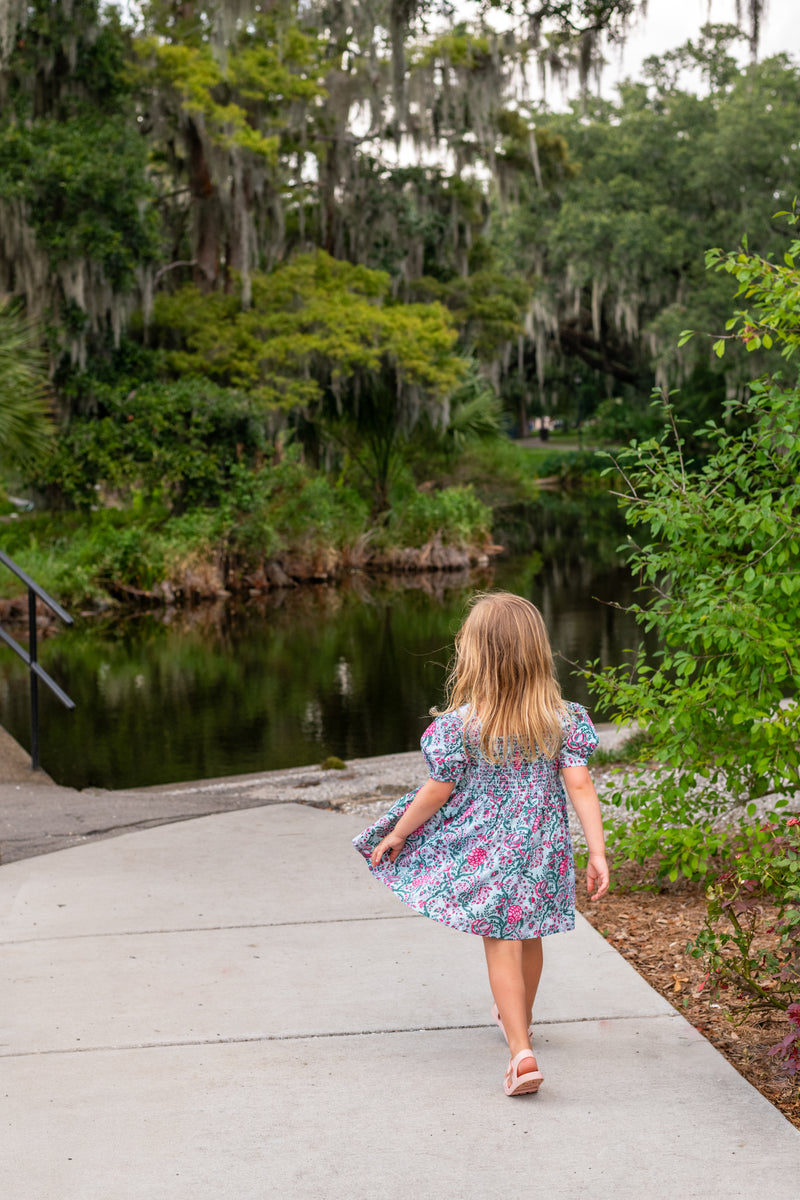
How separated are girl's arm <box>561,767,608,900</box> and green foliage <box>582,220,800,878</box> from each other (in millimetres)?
880

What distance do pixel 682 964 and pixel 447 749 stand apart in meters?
1.43

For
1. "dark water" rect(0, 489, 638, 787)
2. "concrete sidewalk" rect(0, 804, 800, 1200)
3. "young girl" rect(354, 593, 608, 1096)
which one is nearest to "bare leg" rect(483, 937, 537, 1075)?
"young girl" rect(354, 593, 608, 1096)

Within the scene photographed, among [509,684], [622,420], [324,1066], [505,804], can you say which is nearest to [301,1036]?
[324,1066]

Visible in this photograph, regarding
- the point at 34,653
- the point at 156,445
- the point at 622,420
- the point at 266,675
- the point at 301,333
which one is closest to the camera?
the point at 34,653

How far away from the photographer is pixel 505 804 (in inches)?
133

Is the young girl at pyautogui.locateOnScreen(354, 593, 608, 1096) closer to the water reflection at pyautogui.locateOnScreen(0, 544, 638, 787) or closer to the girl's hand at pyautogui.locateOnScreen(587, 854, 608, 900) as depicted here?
the girl's hand at pyautogui.locateOnScreen(587, 854, 608, 900)

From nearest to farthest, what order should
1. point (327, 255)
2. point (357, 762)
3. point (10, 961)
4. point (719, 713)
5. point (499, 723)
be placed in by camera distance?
1. point (499, 723)
2. point (10, 961)
3. point (719, 713)
4. point (357, 762)
5. point (327, 255)

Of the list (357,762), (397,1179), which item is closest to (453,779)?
(397,1179)

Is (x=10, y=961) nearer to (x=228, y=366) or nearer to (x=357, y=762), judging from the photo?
(x=357, y=762)

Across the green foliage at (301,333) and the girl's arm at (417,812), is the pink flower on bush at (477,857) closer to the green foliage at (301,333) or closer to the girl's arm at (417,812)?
the girl's arm at (417,812)

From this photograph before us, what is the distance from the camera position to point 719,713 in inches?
178

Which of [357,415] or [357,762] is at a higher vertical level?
[357,415]

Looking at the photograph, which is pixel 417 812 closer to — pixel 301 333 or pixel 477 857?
pixel 477 857

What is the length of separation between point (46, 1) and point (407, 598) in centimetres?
1071
